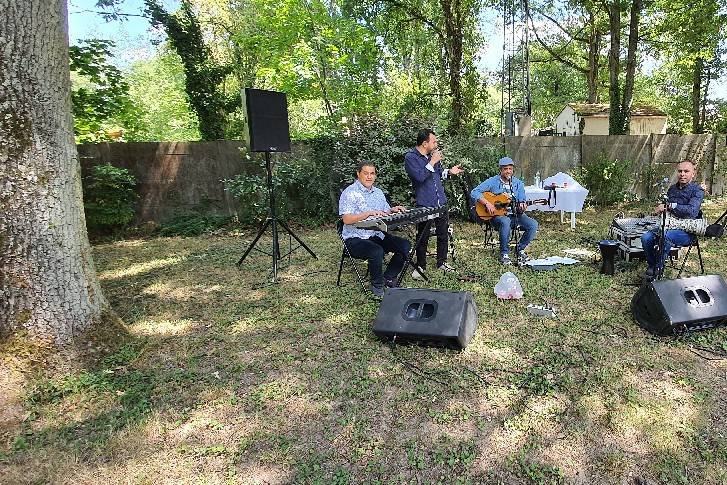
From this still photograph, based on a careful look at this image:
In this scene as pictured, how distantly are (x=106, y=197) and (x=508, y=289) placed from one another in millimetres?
6950

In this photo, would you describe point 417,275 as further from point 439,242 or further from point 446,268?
point 439,242

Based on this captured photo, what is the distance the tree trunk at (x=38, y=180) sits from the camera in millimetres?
2654

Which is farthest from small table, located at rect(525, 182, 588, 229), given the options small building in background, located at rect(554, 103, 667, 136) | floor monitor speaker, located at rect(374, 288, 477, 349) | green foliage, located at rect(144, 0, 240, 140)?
small building in background, located at rect(554, 103, 667, 136)

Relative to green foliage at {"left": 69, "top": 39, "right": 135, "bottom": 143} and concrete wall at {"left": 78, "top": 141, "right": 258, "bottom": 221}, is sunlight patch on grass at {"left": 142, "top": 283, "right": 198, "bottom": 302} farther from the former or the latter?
green foliage at {"left": 69, "top": 39, "right": 135, "bottom": 143}

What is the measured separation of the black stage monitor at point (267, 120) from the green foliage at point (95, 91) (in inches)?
164

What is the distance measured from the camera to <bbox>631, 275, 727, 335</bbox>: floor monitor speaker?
123 inches

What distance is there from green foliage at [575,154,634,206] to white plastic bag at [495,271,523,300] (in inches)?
224

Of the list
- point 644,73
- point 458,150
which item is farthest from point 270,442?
point 644,73

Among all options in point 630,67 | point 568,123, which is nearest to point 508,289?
point 630,67

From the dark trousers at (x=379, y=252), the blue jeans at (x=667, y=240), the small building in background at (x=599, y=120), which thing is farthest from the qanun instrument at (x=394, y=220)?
the small building in background at (x=599, y=120)

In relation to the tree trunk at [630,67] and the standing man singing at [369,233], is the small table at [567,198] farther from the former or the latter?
the tree trunk at [630,67]

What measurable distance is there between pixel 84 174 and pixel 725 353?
895 cm

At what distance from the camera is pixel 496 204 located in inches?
216

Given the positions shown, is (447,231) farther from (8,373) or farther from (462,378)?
(8,373)
